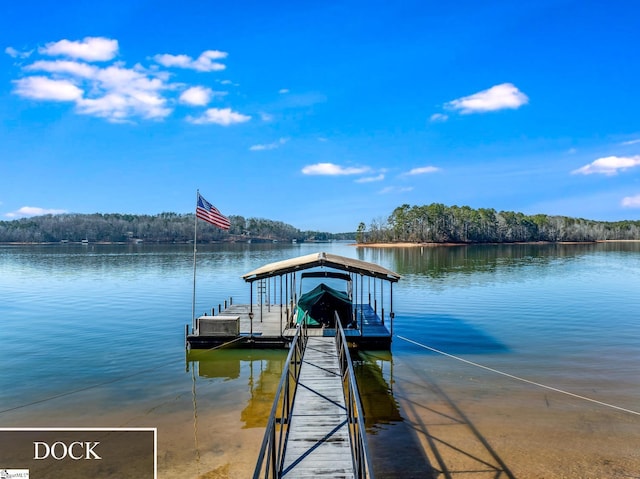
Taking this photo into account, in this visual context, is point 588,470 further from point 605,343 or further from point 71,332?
→ point 71,332

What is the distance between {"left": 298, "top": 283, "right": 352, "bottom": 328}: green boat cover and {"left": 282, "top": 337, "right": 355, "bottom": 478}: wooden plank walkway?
21.4ft

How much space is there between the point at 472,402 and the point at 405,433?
3.48 meters

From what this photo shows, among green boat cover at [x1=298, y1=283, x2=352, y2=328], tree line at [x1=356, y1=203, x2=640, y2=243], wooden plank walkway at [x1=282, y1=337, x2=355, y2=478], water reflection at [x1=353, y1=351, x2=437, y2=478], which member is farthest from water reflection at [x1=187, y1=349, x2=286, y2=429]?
tree line at [x1=356, y1=203, x2=640, y2=243]

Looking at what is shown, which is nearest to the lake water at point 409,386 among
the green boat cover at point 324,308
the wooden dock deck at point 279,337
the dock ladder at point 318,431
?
the wooden dock deck at point 279,337

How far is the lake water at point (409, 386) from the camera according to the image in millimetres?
11266

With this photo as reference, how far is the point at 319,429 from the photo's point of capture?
32.4 feet

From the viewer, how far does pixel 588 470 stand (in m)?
10.5

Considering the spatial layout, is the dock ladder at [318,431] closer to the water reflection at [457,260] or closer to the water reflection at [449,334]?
the water reflection at [449,334]

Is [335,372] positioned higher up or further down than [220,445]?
higher up

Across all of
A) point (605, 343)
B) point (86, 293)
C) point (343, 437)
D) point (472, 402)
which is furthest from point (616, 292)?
point (86, 293)

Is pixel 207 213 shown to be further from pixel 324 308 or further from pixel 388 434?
pixel 388 434

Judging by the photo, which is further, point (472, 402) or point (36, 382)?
point (36, 382)

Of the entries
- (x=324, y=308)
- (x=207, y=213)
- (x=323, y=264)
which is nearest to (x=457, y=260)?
(x=324, y=308)

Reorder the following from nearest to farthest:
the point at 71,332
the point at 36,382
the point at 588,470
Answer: the point at 588,470, the point at 36,382, the point at 71,332
